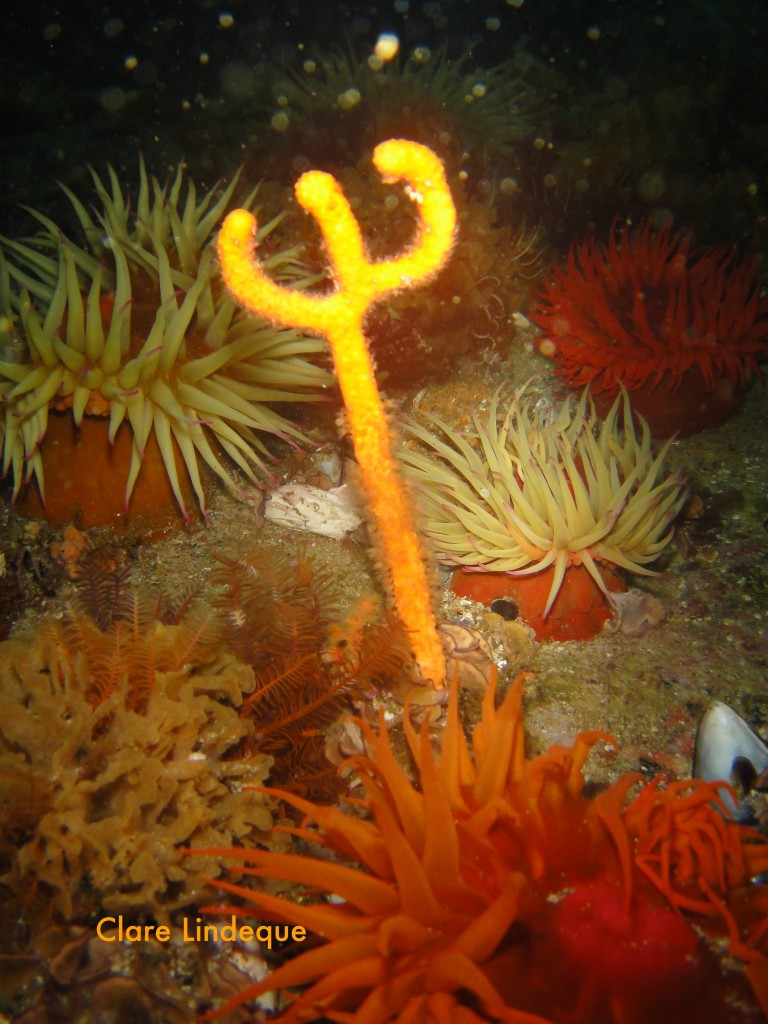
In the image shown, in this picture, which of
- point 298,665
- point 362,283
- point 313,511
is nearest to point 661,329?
point 313,511

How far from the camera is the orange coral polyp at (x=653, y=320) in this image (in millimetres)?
4535

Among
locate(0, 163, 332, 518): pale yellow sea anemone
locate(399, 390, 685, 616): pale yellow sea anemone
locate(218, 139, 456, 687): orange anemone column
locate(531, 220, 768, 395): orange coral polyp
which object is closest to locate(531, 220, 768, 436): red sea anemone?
locate(531, 220, 768, 395): orange coral polyp

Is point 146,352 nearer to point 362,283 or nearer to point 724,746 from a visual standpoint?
point 362,283

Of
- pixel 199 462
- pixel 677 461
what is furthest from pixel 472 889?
pixel 677 461

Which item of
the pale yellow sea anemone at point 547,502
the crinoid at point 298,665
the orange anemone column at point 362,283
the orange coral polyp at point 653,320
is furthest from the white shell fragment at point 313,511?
the orange coral polyp at point 653,320

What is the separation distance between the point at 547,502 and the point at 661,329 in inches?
84.2

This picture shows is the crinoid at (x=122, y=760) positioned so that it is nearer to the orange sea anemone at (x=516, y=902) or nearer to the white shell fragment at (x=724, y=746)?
the orange sea anemone at (x=516, y=902)

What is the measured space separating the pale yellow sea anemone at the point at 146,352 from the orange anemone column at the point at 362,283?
62.1 inches

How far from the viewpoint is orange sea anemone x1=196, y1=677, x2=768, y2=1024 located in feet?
5.18

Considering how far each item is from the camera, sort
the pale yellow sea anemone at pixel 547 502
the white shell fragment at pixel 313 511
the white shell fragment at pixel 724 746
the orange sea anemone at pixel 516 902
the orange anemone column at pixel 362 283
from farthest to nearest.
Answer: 1. the white shell fragment at pixel 313 511
2. the pale yellow sea anemone at pixel 547 502
3. the white shell fragment at pixel 724 746
4. the orange anemone column at pixel 362 283
5. the orange sea anemone at pixel 516 902

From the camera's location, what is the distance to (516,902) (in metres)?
1.61

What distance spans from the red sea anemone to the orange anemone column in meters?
2.89

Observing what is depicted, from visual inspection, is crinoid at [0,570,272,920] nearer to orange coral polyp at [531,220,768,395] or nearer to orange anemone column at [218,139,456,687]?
orange anemone column at [218,139,456,687]

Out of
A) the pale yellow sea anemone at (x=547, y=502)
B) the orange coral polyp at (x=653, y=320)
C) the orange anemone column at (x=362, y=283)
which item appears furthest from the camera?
the orange coral polyp at (x=653, y=320)
